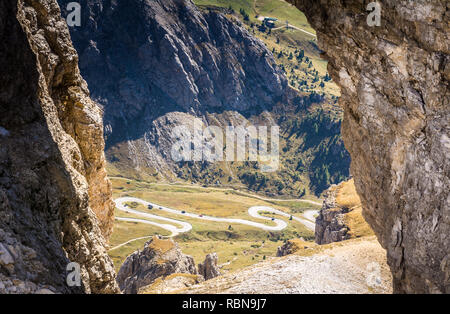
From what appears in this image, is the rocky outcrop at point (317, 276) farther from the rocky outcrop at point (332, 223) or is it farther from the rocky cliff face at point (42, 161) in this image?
the rocky outcrop at point (332, 223)

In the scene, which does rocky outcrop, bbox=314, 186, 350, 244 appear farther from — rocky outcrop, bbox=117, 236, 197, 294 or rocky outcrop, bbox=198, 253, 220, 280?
rocky outcrop, bbox=117, 236, 197, 294

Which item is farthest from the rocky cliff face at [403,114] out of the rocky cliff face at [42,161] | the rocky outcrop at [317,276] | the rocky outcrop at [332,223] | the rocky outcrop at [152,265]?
the rocky outcrop at [152,265]

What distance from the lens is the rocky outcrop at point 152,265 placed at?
89.5 metres

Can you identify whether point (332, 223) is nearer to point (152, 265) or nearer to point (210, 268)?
point (210, 268)

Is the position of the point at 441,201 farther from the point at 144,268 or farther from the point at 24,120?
the point at 144,268

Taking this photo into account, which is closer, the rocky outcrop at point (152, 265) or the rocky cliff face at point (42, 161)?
the rocky cliff face at point (42, 161)

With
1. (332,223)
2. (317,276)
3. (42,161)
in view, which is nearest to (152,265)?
(332,223)

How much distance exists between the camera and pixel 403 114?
3344 centimetres

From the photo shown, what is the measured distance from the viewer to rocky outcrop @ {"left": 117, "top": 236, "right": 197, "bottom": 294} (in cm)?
8950

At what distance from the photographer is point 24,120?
26.2 meters

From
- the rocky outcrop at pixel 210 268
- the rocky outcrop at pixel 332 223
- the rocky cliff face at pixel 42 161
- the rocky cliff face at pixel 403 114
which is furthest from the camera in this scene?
the rocky outcrop at pixel 210 268

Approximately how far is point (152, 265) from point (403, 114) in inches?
2789

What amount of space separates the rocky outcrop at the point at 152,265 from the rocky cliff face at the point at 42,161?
5820cm

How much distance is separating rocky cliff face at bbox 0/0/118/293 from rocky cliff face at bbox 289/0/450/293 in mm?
→ 23502
